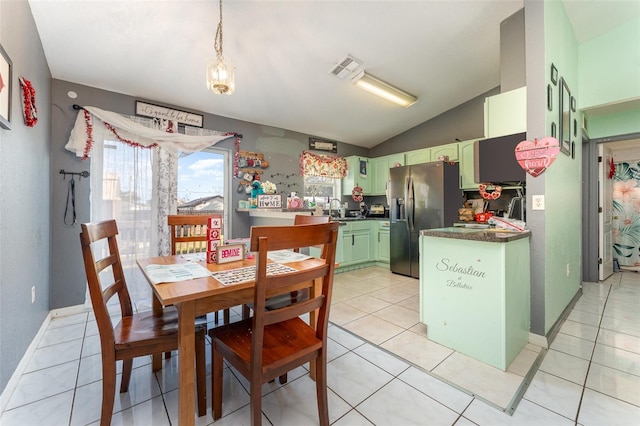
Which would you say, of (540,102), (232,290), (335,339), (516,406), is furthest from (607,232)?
(232,290)

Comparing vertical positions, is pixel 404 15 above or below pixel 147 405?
above

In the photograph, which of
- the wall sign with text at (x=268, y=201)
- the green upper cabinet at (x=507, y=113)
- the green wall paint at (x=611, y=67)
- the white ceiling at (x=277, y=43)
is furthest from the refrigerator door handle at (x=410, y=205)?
the green wall paint at (x=611, y=67)

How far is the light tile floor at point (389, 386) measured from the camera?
1378mm

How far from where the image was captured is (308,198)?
16.0 feet

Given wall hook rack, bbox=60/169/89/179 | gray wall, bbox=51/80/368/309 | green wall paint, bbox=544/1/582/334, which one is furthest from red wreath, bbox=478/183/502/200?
wall hook rack, bbox=60/169/89/179

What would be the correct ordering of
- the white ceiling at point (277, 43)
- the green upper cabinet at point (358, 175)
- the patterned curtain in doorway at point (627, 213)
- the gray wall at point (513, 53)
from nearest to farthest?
the white ceiling at point (277, 43) < the gray wall at point (513, 53) < the patterned curtain in doorway at point (627, 213) < the green upper cabinet at point (358, 175)

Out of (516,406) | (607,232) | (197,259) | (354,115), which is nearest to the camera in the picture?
(516,406)

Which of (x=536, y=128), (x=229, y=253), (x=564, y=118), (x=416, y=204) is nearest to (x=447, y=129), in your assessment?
(x=416, y=204)

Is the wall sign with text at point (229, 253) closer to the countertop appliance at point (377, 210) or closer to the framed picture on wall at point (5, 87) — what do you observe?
the framed picture on wall at point (5, 87)

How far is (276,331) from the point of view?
4.65 feet

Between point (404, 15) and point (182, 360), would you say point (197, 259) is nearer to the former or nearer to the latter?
point (182, 360)

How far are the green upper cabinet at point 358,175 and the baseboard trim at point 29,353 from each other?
13.8ft

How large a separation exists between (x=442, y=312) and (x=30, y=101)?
3.37 metres

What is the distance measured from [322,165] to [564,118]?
3297 mm
